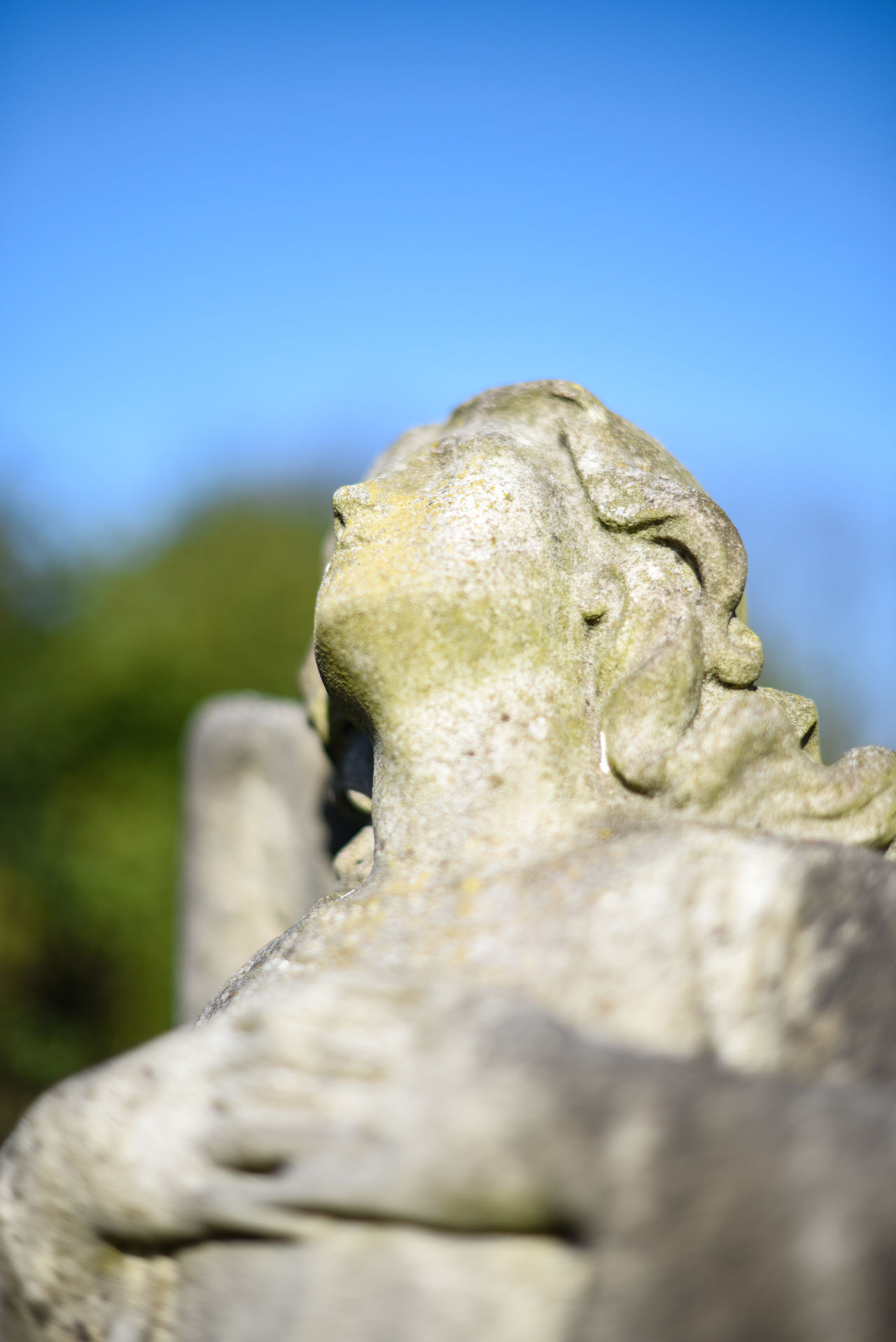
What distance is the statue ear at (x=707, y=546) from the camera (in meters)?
1.90

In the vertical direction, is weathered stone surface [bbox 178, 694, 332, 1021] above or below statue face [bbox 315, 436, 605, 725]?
below

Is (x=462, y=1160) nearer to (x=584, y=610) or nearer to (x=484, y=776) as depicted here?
(x=484, y=776)

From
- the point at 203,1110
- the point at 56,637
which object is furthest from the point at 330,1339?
the point at 56,637

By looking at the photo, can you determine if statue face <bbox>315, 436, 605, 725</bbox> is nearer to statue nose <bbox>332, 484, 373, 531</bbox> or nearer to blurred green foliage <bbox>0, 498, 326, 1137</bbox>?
statue nose <bbox>332, 484, 373, 531</bbox>

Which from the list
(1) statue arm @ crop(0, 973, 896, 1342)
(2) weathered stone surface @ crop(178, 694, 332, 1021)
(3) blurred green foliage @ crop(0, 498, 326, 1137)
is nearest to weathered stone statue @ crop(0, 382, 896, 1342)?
(1) statue arm @ crop(0, 973, 896, 1342)

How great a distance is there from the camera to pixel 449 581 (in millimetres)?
1768

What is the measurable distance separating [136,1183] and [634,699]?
978 mm

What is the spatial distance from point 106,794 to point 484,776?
27.9 ft

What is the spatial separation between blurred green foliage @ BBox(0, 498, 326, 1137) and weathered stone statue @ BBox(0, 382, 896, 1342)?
7.52 m

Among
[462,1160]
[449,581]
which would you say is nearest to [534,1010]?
[462,1160]

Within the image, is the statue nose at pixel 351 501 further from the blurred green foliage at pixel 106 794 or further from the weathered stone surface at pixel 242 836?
the blurred green foliage at pixel 106 794

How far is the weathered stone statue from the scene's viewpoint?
3.89 ft

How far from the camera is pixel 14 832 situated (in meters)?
9.74

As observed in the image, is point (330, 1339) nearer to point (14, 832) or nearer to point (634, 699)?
point (634, 699)
